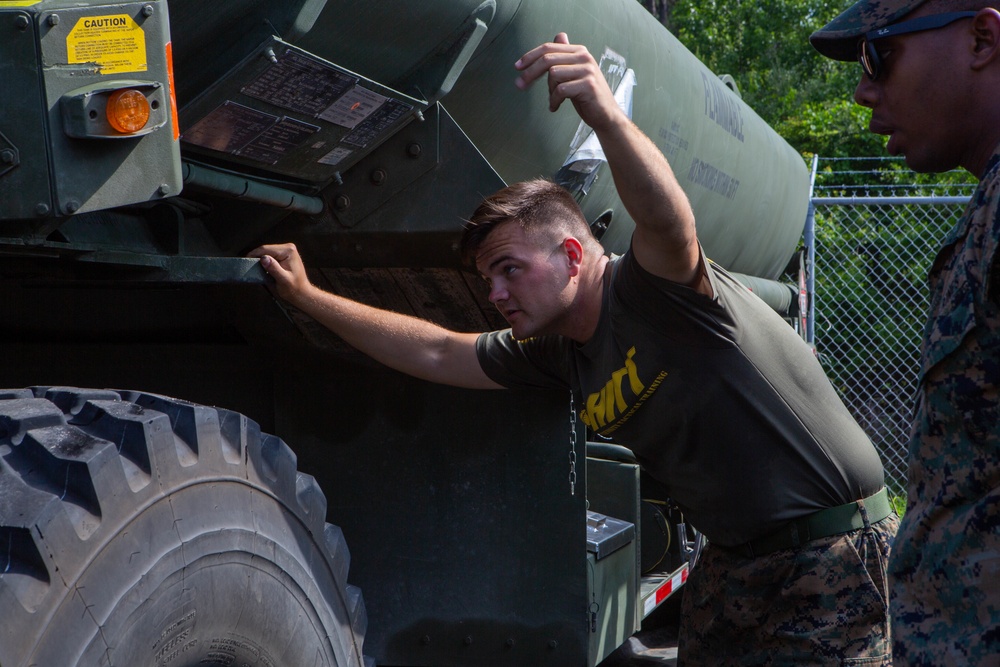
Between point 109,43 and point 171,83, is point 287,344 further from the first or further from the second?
point 109,43

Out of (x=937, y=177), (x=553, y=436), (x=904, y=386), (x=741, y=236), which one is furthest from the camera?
(x=937, y=177)

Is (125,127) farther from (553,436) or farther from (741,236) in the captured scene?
(741,236)

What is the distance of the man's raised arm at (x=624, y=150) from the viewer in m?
2.17

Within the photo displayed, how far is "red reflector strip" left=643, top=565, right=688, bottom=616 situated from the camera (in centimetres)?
412

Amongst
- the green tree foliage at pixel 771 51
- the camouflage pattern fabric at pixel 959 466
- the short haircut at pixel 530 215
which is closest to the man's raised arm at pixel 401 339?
the short haircut at pixel 530 215

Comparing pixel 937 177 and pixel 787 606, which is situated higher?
pixel 787 606

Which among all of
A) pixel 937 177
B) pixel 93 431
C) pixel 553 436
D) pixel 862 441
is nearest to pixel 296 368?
pixel 553 436

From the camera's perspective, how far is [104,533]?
71.9 inches

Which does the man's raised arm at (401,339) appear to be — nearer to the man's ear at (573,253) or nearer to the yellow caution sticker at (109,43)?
the man's ear at (573,253)

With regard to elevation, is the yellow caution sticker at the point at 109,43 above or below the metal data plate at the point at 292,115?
above

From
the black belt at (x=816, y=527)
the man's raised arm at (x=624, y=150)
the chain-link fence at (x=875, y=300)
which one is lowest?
the chain-link fence at (x=875, y=300)

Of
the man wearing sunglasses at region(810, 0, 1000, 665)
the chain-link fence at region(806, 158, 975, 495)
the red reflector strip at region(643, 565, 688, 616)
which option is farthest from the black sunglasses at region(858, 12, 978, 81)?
the chain-link fence at region(806, 158, 975, 495)

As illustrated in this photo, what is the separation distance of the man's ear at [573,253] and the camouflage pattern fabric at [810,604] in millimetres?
839

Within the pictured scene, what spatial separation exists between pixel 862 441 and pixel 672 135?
56.1 inches
